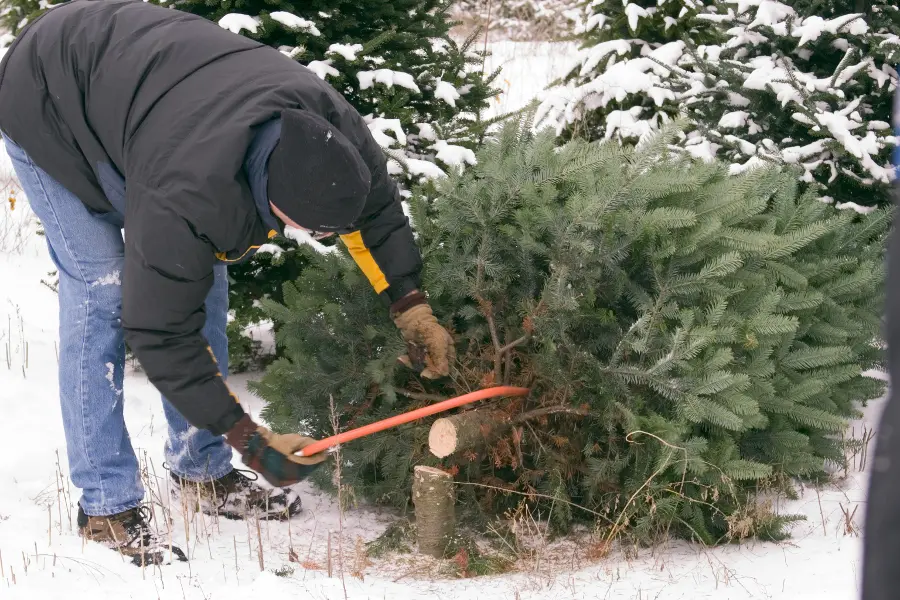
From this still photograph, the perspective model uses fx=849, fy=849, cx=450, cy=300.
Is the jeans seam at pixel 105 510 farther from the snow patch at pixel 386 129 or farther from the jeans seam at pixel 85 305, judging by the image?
the snow patch at pixel 386 129

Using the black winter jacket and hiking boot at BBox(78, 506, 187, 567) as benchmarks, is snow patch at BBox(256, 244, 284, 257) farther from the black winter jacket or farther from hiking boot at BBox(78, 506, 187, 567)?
hiking boot at BBox(78, 506, 187, 567)

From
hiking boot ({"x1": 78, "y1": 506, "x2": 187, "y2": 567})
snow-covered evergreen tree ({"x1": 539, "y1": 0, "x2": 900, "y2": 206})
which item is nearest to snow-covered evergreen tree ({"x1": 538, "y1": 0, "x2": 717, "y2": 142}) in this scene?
snow-covered evergreen tree ({"x1": 539, "y1": 0, "x2": 900, "y2": 206})

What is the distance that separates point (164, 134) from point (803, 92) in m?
3.25

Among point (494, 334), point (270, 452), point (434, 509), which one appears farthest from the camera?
point (494, 334)

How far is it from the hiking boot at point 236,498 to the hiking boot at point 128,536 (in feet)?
0.93

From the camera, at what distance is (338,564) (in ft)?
10.3

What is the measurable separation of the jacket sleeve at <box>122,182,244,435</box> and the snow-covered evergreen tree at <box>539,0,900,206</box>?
8.54ft

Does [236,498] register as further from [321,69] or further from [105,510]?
[321,69]

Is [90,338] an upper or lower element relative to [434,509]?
upper

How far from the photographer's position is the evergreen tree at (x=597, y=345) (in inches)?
121

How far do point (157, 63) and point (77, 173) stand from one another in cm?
47

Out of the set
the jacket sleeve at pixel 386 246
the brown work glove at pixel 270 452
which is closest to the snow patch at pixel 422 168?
the jacket sleeve at pixel 386 246

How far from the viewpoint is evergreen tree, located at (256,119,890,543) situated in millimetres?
3086

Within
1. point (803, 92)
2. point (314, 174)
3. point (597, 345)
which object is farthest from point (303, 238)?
point (803, 92)
